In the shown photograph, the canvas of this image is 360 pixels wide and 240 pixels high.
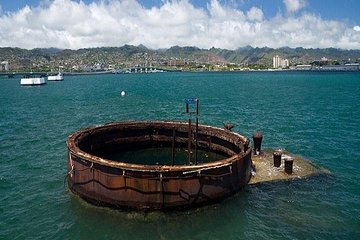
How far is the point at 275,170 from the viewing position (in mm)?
28719

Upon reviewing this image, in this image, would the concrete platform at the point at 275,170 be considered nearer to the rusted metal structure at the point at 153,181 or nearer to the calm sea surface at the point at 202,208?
the calm sea surface at the point at 202,208

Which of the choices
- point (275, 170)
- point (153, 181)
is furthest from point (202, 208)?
point (275, 170)

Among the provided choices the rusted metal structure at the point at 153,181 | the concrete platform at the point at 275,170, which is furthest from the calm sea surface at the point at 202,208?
the concrete platform at the point at 275,170

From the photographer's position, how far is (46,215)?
22.6m

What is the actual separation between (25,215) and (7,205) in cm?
254

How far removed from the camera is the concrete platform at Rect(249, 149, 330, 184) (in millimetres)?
27281

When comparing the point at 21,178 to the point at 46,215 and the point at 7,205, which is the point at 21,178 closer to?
the point at 7,205

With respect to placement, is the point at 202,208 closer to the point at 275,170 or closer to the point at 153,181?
the point at 153,181

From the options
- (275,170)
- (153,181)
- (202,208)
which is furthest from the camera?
(275,170)

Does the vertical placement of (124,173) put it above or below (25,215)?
above

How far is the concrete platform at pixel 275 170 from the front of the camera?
2728 cm

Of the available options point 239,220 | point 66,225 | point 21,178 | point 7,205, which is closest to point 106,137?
point 21,178

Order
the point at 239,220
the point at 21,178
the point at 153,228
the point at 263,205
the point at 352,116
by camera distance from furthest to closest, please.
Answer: the point at 352,116, the point at 21,178, the point at 263,205, the point at 239,220, the point at 153,228

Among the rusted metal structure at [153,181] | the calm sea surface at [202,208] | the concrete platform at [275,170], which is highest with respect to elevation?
the rusted metal structure at [153,181]
